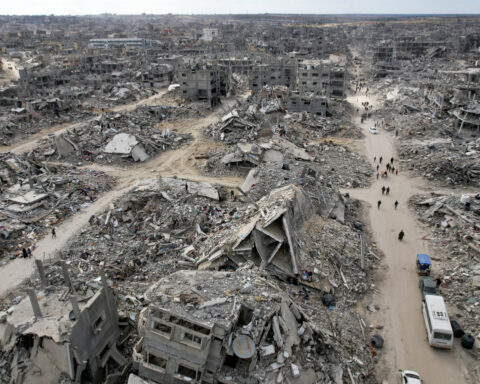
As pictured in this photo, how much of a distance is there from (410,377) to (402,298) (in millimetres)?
4050

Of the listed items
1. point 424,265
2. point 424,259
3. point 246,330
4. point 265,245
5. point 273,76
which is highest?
point 273,76

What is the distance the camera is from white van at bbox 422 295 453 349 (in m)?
12.0

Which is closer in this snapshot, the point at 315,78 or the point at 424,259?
the point at 424,259

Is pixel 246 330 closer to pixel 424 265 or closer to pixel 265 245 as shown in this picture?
pixel 265 245

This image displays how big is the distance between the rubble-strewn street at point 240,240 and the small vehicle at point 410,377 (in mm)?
376

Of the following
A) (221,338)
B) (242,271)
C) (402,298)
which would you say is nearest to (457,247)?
(402,298)

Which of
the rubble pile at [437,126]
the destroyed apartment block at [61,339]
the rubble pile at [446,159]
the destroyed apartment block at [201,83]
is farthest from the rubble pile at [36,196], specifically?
the rubble pile at [437,126]

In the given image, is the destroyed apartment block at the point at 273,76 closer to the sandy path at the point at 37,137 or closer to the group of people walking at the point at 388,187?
the sandy path at the point at 37,137

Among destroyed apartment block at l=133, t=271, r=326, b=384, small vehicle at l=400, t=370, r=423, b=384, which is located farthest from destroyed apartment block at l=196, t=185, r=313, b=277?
small vehicle at l=400, t=370, r=423, b=384

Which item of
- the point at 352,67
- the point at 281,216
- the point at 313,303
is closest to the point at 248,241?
the point at 281,216

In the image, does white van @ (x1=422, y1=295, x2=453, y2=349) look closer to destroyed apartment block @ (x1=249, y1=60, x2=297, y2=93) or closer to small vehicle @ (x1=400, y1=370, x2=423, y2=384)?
small vehicle @ (x1=400, y1=370, x2=423, y2=384)

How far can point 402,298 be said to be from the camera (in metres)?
14.6

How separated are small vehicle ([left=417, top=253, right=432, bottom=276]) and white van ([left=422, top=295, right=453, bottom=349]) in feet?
8.31

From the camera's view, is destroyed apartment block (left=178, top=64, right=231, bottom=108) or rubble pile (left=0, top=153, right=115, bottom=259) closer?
rubble pile (left=0, top=153, right=115, bottom=259)
